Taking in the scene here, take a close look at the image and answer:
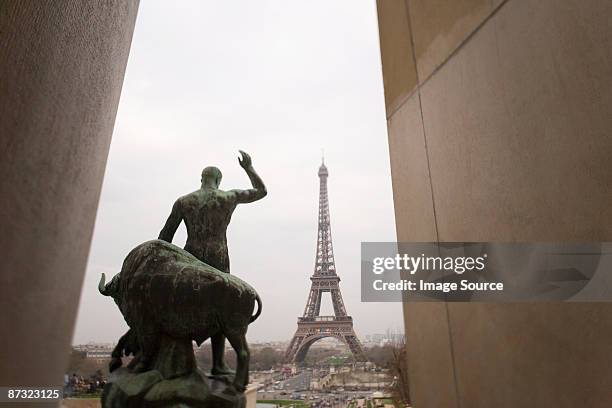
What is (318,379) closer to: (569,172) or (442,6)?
(569,172)

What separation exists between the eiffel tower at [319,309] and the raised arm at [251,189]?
205 centimetres

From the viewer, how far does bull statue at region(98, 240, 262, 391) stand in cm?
158

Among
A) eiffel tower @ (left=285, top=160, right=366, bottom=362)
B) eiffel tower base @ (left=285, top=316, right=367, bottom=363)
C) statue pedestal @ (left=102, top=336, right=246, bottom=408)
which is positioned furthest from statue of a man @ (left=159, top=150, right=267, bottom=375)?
eiffel tower base @ (left=285, top=316, right=367, bottom=363)

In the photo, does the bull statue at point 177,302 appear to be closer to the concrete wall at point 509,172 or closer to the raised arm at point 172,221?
the raised arm at point 172,221

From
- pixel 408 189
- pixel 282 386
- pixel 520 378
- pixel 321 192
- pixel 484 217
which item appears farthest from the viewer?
pixel 321 192

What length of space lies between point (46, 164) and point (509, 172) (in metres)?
1.97

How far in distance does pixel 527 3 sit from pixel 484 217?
904 mm

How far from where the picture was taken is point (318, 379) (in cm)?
322

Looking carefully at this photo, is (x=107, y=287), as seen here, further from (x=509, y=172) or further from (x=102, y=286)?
(x=509, y=172)

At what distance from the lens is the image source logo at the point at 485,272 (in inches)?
44.1

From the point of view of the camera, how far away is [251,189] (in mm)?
2123

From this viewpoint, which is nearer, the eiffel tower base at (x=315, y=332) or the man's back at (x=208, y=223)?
the man's back at (x=208, y=223)

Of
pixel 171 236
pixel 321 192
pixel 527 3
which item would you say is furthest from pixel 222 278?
pixel 321 192

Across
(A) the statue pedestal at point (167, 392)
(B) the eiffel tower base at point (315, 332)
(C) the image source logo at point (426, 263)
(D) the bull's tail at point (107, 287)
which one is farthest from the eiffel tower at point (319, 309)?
(D) the bull's tail at point (107, 287)
